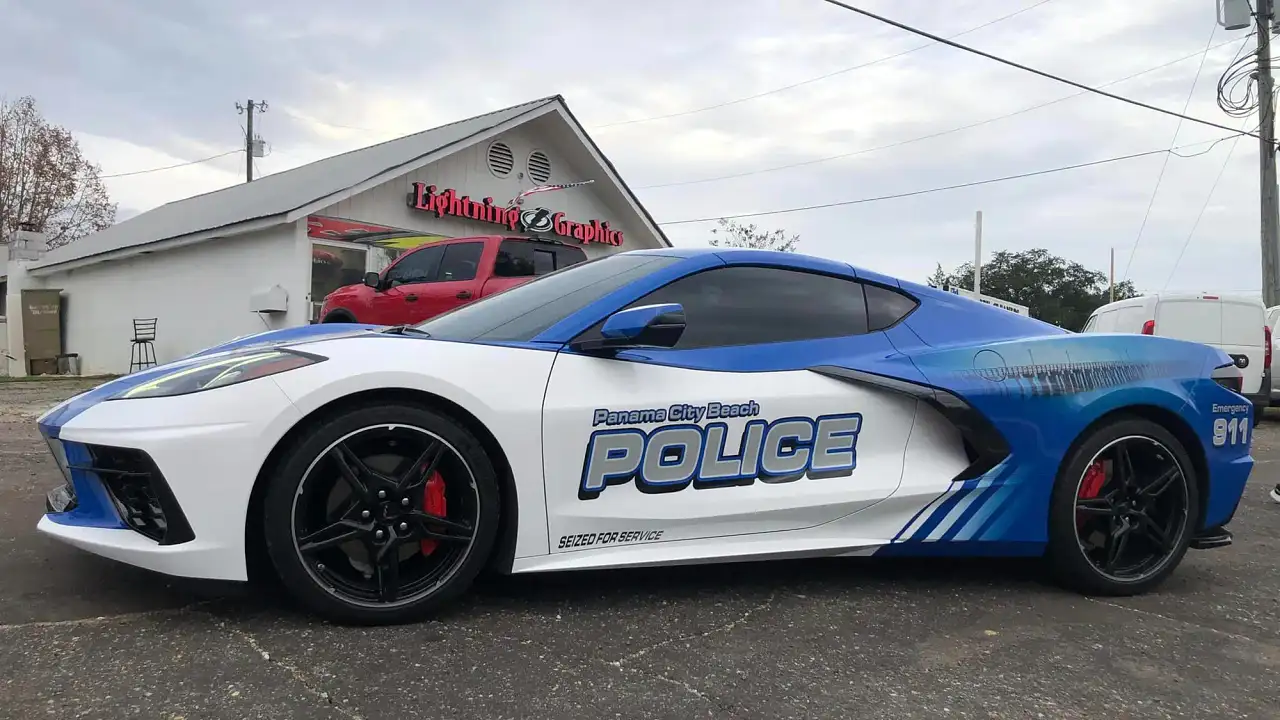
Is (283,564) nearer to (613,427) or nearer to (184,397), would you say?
(184,397)

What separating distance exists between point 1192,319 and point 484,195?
11.2 metres

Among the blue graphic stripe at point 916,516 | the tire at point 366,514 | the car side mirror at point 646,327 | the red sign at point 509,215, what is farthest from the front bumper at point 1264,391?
the red sign at point 509,215

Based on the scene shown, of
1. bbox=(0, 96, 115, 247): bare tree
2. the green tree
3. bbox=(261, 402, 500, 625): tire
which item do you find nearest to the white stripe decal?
bbox=(261, 402, 500, 625): tire

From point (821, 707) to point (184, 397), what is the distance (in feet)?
6.32

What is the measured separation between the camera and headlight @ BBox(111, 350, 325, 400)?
97.1 inches

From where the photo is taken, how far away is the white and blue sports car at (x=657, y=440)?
242cm

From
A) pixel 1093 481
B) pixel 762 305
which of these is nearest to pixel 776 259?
pixel 762 305

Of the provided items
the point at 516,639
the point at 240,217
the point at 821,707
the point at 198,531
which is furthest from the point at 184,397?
the point at 240,217

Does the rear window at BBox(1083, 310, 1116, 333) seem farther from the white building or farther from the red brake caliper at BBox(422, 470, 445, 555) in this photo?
the red brake caliper at BBox(422, 470, 445, 555)

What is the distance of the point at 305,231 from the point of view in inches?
506

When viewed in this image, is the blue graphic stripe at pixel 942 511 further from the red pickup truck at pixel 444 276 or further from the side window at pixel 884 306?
the red pickup truck at pixel 444 276

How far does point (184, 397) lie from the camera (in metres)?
2.42

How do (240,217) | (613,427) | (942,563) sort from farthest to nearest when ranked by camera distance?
(240,217), (942,563), (613,427)

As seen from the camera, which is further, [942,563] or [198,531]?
[942,563]
